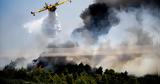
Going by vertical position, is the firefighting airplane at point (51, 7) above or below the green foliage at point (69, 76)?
above

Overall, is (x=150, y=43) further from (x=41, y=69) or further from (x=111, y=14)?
(x=41, y=69)

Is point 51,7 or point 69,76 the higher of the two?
point 51,7

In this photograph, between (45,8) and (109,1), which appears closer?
(45,8)

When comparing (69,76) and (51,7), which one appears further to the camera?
(69,76)

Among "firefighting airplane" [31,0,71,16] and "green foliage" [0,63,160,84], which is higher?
"firefighting airplane" [31,0,71,16]

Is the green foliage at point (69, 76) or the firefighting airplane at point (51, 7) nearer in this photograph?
the firefighting airplane at point (51, 7)

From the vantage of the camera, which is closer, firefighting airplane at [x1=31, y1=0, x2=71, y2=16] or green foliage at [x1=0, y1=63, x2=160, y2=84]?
firefighting airplane at [x1=31, y1=0, x2=71, y2=16]

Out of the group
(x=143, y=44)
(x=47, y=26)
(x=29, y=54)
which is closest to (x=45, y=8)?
(x=47, y=26)

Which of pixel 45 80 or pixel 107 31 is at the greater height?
pixel 107 31
